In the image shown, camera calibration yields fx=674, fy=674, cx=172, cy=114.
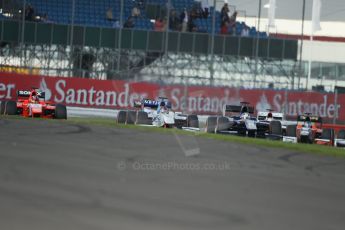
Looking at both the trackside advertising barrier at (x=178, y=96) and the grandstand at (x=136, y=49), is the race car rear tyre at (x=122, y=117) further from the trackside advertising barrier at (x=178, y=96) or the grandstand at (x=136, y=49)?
the grandstand at (x=136, y=49)

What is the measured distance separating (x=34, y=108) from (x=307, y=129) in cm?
828

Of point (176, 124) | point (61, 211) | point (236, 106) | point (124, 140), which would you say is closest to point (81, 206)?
point (61, 211)

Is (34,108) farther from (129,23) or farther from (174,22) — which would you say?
(174,22)

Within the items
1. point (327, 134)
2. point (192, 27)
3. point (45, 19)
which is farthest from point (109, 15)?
point (327, 134)

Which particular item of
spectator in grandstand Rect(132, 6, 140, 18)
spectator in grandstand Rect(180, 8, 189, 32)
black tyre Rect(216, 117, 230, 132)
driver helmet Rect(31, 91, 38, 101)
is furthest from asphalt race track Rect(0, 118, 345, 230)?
spectator in grandstand Rect(132, 6, 140, 18)

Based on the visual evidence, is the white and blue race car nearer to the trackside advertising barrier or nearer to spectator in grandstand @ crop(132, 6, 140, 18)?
the trackside advertising barrier

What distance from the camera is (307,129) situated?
2025 centimetres

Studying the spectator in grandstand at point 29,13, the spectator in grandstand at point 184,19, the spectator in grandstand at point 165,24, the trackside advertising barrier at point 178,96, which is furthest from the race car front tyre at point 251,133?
the spectator in grandstand at point 29,13

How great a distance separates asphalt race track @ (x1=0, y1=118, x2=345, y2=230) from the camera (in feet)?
18.1

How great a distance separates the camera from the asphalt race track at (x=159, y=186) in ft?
18.1

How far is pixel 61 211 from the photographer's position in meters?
5.54

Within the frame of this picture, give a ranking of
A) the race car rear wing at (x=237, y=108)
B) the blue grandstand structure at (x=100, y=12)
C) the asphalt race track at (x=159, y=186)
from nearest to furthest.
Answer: the asphalt race track at (x=159, y=186) < the race car rear wing at (x=237, y=108) < the blue grandstand structure at (x=100, y=12)

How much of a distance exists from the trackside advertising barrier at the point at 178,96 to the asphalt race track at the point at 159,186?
13.4 m

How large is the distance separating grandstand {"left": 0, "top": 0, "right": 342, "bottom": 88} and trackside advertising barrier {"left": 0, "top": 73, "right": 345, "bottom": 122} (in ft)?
3.34
